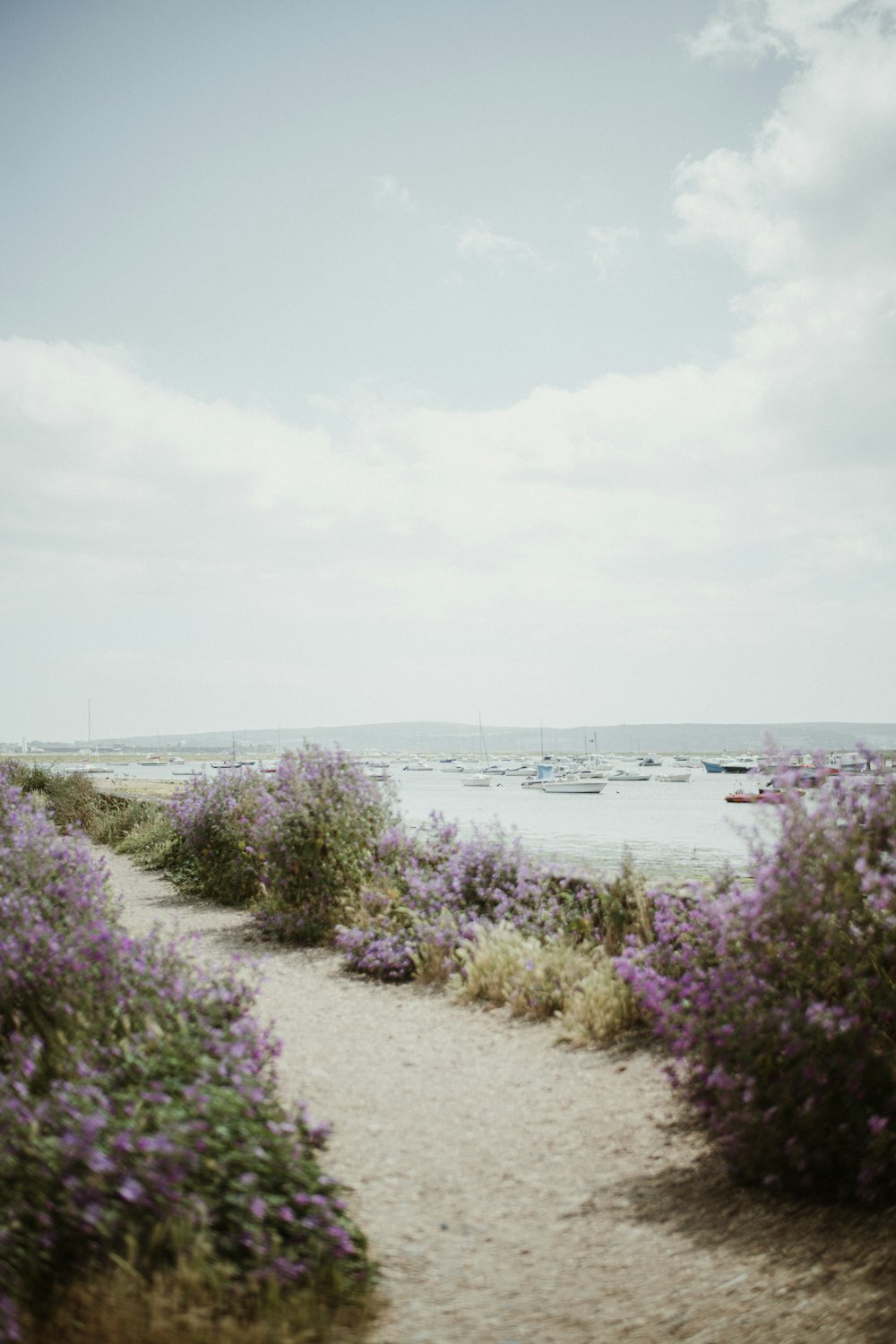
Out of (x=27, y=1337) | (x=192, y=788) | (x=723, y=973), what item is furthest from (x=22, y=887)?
(x=192, y=788)

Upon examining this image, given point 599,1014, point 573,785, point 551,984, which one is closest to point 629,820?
point 573,785

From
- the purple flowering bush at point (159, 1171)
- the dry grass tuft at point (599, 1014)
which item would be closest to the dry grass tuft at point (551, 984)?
the dry grass tuft at point (599, 1014)

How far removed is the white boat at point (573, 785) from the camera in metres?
89.0

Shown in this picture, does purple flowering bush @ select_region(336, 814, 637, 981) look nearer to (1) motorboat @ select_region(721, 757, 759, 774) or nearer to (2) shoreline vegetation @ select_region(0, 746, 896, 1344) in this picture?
(2) shoreline vegetation @ select_region(0, 746, 896, 1344)

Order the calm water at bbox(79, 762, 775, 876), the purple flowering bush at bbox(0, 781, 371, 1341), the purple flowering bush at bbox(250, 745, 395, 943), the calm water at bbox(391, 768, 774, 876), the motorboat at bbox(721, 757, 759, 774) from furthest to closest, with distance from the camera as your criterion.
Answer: the motorboat at bbox(721, 757, 759, 774)
the calm water at bbox(391, 768, 774, 876)
the calm water at bbox(79, 762, 775, 876)
the purple flowering bush at bbox(250, 745, 395, 943)
the purple flowering bush at bbox(0, 781, 371, 1341)

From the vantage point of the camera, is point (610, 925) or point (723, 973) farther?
point (610, 925)

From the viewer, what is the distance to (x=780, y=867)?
3.97 meters

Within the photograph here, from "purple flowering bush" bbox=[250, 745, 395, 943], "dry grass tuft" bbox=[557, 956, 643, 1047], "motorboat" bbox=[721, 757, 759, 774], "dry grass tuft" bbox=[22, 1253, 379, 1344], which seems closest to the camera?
"dry grass tuft" bbox=[22, 1253, 379, 1344]

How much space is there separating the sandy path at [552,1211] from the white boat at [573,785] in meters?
84.0

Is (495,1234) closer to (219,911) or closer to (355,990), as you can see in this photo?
(355,990)

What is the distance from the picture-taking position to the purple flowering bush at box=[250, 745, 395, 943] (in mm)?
9248

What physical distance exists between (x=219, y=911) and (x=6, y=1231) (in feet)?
28.6

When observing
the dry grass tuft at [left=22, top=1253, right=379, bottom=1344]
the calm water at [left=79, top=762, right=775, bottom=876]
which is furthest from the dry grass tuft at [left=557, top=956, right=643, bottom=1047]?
the dry grass tuft at [left=22, top=1253, right=379, bottom=1344]

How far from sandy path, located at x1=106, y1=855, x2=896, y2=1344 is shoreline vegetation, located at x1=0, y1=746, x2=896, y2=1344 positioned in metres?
0.24
